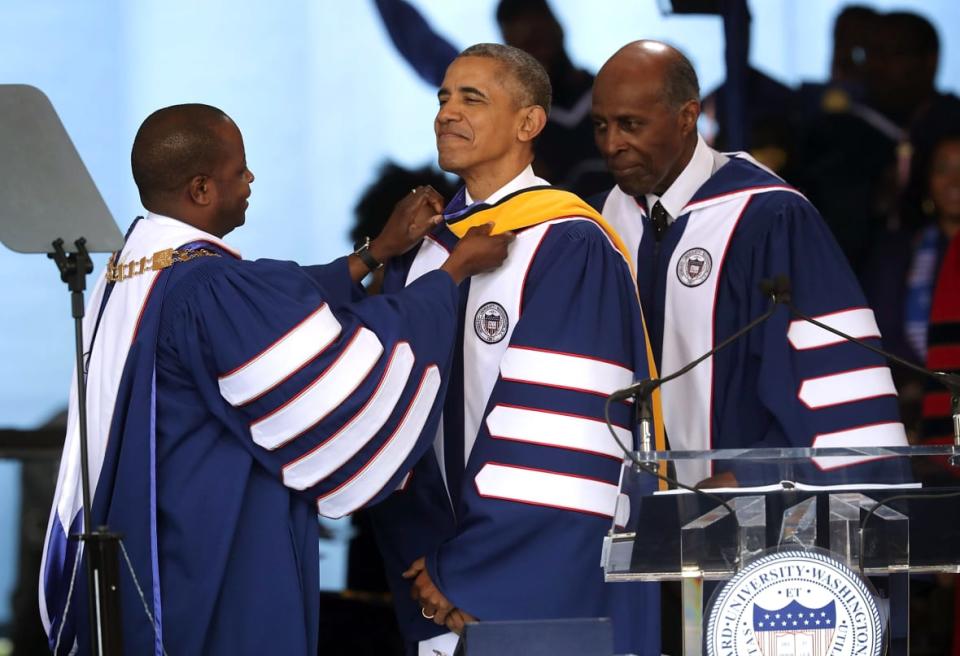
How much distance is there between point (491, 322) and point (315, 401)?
636 mm

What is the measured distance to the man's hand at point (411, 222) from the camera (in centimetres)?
406

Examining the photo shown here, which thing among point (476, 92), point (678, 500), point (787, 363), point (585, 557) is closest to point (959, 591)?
point (787, 363)

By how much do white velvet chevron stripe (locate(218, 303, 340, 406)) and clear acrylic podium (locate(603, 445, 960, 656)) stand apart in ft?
3.22

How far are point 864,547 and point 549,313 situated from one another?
4.17 ft

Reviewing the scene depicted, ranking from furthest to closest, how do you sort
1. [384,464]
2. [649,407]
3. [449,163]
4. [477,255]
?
[449,163], [477,255], [384,464], [649,407]

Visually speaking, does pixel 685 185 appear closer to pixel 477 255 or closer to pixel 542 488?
pixel 477 255

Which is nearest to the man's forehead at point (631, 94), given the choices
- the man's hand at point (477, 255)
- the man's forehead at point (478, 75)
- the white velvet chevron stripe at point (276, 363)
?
the man's forehead at point (478, 75)

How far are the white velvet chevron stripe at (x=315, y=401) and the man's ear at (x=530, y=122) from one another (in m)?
0.90

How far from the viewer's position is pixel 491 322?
388 cm

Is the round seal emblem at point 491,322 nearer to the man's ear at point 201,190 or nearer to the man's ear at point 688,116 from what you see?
the man's ear at point 201,190

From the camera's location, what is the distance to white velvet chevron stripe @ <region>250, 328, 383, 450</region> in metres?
3.43

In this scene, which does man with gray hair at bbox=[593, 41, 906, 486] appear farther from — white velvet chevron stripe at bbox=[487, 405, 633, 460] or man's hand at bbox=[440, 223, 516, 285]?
man's hand at bbox=[440, 223, 516, 285]

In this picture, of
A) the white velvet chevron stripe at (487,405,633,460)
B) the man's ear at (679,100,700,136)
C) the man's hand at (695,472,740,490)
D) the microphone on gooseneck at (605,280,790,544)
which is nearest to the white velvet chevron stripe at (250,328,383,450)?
the white velvet chevron stripe at (487,405,633,460)

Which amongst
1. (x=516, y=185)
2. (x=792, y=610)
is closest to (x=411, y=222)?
(x=516, y=185)
